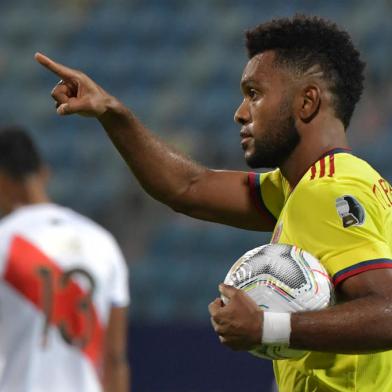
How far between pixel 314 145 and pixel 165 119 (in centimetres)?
781

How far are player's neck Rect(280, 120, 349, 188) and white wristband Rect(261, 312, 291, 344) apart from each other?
62cm

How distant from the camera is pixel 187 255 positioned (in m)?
9.73

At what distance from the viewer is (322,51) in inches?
130

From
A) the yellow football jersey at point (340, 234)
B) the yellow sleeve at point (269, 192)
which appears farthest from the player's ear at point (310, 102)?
the yellow sleeve at point (269, 192)

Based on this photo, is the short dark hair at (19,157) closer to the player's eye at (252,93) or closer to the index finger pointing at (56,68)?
the index finger pointing at (56,68)

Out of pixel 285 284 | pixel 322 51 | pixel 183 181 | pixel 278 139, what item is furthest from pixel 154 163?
pixel 285 284

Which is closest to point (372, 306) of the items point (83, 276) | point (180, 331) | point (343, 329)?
point (343, 329)

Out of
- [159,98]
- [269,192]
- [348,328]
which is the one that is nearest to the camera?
[348,328]

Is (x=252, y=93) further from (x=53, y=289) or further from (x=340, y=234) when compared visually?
(x=53, y=289)

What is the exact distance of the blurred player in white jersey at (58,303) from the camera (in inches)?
182

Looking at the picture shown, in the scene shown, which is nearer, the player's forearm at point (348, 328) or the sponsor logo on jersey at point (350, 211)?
the player's forearm at point (348, 328)

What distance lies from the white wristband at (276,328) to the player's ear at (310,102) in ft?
2.30

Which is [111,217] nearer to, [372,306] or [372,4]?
[372,4]

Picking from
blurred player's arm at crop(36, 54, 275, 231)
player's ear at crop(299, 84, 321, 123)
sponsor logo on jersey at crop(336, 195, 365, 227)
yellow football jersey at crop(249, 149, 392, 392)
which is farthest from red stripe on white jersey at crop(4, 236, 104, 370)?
sponsor logo on jersey at crop(336, 195, 365, 227)
